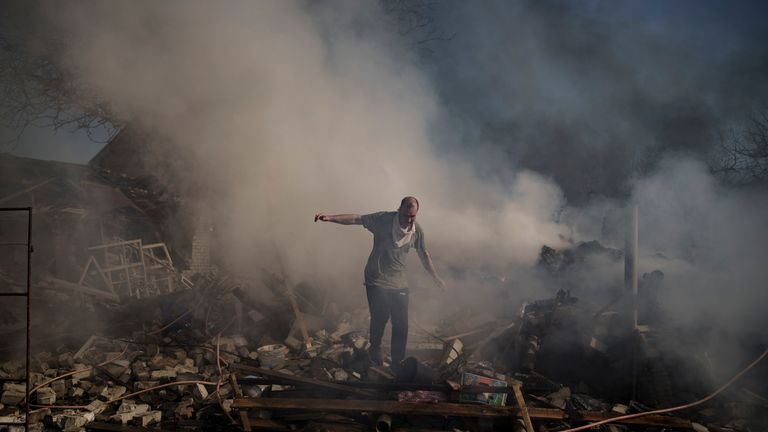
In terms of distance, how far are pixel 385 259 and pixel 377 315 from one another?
60cm

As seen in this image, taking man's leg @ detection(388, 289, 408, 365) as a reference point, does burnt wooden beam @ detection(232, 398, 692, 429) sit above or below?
below

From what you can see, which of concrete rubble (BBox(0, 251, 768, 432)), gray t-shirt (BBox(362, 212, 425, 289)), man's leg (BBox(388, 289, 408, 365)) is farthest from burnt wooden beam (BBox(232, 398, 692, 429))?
gray t-shirt (BBox(362, 212, 425, 289))

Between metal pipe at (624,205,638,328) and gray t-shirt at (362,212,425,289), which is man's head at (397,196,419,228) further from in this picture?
metal pipe at (624,205,638,328)

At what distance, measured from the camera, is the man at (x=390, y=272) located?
454 centimetres

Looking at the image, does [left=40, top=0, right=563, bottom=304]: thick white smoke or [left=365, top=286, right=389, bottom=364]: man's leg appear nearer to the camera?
[left=365, top=286, right=389, bottom=364]: man's leg

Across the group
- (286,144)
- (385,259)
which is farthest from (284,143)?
(385,259)

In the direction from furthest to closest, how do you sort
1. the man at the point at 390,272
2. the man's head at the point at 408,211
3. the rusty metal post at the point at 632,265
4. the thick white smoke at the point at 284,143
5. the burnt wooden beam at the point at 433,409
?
the thick white smoke at the point at 284,143 < the rusty metal post at the point at 632,265 < the man at the point at 390,272 < the man's head at the point at 408,211 < the burnt wooden beam at the point at 433,409

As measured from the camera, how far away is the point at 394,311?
4590mm

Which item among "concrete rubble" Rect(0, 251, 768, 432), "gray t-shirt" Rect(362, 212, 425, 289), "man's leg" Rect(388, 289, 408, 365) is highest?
"gray t-shirt" Rect(362, 212, 425, 289)

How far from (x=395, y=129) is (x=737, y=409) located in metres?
7.74

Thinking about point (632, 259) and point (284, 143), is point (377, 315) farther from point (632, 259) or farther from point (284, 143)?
point (284, 143)

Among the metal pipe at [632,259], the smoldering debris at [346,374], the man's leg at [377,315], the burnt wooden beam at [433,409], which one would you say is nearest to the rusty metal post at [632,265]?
the metal pipe at [632,259]

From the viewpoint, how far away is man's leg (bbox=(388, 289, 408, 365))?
15.0 feet

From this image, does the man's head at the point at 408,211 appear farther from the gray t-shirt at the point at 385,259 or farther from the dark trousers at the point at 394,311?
the dark trousers at the point at 394,311
